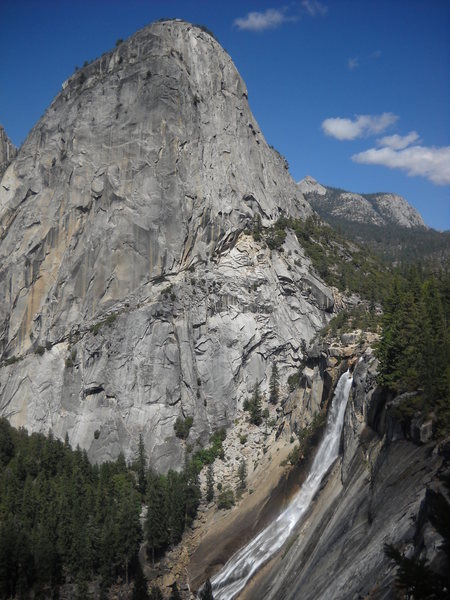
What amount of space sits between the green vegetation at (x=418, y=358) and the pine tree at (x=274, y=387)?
26778mm

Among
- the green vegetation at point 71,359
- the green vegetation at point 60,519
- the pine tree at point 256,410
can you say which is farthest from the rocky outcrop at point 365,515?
the green vegetation at point 71,359

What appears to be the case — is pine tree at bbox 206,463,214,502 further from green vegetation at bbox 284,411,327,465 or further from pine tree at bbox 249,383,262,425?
green vegetation at bbox 284,411,327,465

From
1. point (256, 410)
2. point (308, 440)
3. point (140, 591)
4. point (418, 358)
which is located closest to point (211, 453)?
point (256, 410)

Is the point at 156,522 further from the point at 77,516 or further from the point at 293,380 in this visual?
the point at 293,380

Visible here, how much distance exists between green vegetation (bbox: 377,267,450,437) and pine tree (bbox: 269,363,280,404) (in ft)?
87.9

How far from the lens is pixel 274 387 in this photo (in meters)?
77.9

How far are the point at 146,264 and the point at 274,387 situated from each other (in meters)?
26.0

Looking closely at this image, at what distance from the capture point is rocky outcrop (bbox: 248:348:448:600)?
24.8 m

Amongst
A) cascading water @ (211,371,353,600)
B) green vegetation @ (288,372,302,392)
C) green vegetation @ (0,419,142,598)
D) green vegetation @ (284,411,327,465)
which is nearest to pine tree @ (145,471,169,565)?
green vegetation @ (0,419,142,598)

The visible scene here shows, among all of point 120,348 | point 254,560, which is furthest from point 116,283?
point 254,560

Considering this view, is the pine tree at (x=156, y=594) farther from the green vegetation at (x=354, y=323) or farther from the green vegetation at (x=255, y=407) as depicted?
the green vegetation at (x=354, y=323)

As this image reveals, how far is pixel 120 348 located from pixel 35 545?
31813 mm

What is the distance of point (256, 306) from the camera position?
274 feet

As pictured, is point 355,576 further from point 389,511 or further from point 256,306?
point 256,306
